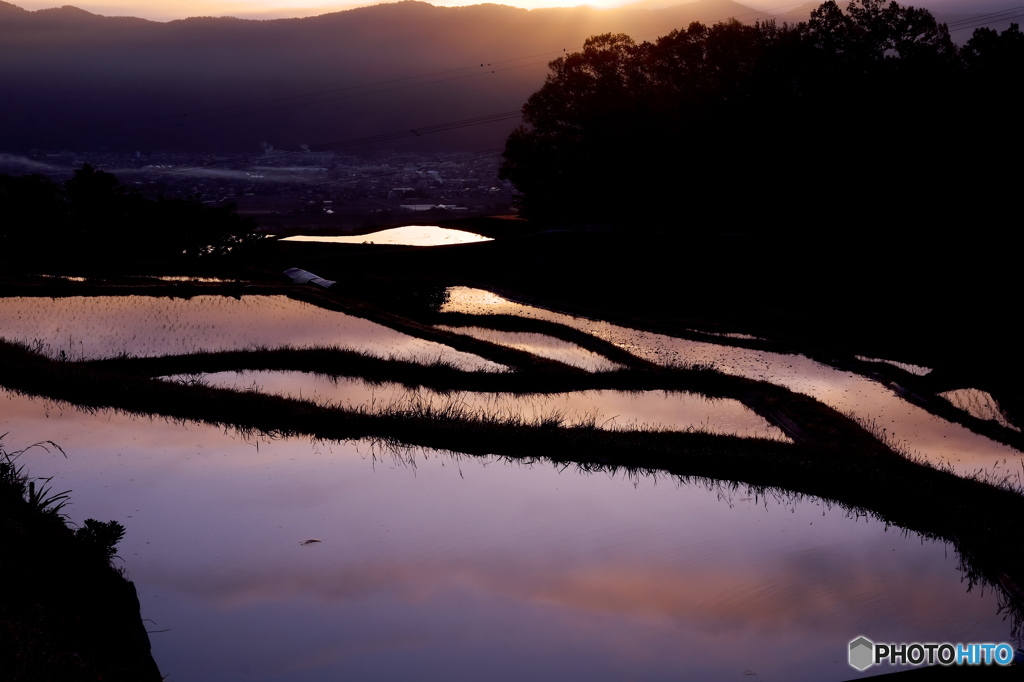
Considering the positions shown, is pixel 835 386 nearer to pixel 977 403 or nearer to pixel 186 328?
pixel 977 403

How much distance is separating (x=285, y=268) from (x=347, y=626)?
28349mm

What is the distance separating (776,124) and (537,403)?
29.6 metres

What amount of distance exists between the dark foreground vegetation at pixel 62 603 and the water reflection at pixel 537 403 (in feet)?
17.6

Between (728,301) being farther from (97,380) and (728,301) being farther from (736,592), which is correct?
(736,592)

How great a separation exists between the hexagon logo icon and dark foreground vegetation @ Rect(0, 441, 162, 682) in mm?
3808

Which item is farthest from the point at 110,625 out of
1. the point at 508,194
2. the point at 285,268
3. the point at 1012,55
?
the point at 508,194

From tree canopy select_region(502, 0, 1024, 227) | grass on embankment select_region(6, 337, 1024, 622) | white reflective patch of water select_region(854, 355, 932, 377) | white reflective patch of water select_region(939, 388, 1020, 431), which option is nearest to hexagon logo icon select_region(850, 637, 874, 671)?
grass on embankment select_region(6, 337, 1024, 622)

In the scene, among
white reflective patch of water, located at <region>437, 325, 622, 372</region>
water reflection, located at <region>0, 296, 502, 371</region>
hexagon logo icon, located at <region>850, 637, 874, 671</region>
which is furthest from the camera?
white reflective patch of water, located at <region>437, 325, 622, 372</region>

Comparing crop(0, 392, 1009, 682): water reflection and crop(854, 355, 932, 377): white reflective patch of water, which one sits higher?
crop(0, 392, 1009, 682): water reflection

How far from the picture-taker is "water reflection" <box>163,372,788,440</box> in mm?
12031

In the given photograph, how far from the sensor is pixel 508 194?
130 meters

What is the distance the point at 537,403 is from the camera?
13234mm

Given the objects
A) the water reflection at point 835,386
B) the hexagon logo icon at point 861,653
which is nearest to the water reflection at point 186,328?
the water reflection at point 835,386

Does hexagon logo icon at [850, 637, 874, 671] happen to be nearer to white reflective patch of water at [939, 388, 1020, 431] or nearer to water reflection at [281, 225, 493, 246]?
white reflective patch of water at [939, 388, 1020, 431]
